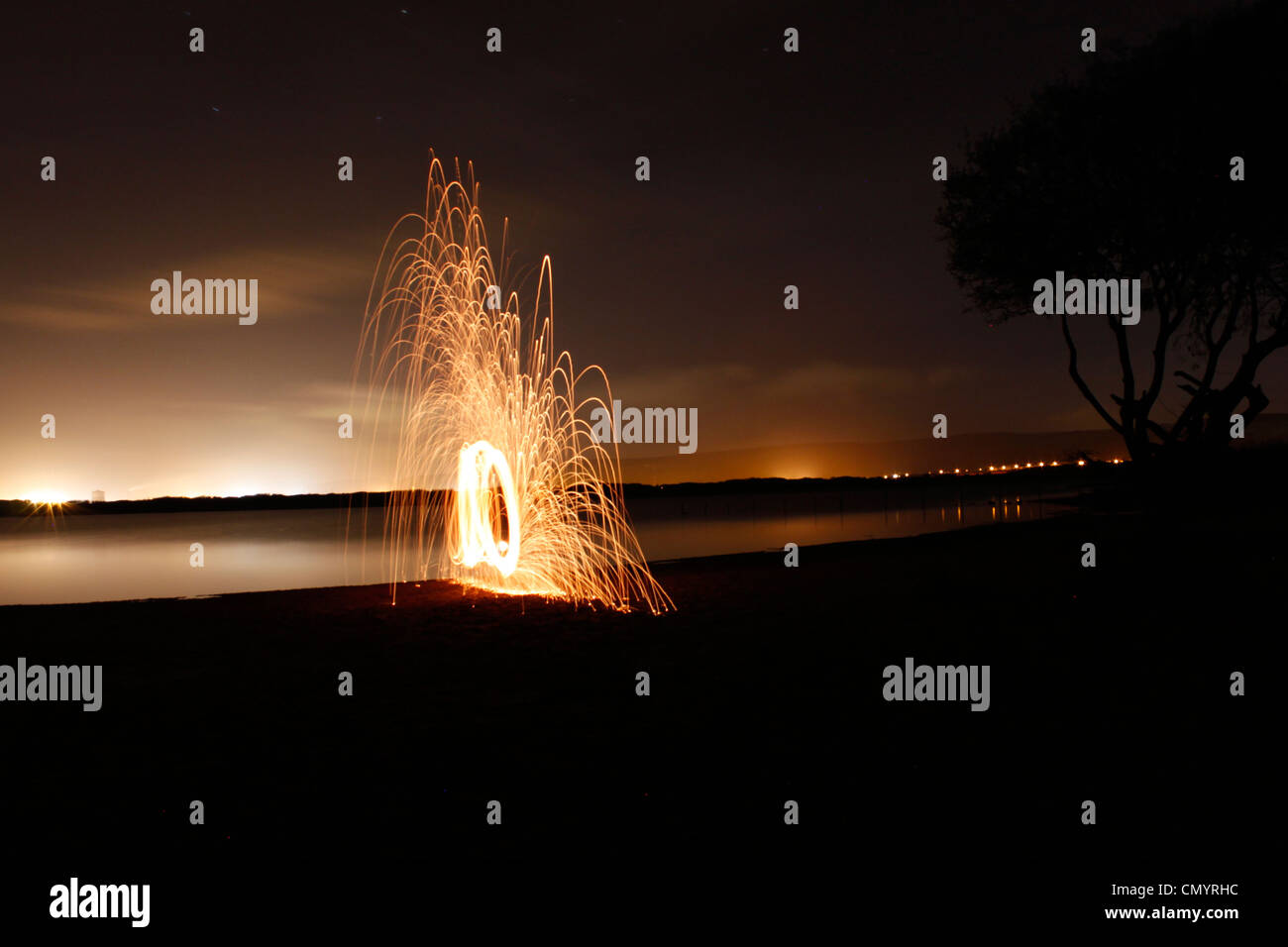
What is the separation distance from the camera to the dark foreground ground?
15.4ft

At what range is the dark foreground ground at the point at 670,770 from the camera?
468cm

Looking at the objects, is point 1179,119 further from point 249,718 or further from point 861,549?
point 249,718

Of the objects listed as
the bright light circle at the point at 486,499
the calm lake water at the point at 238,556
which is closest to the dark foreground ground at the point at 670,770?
the bright light circle at the point at 486,499

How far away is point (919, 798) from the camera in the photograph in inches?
226

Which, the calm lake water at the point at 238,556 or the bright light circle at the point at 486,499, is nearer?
the bright light circle at the point at 486,499

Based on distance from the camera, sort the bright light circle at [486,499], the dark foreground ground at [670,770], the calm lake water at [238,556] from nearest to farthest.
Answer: the dark foreground ground at [670,770] → the bright light circle at [486,499] → the calm lake water at [238,556]

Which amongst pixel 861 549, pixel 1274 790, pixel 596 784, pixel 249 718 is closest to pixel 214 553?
pixel 861 549

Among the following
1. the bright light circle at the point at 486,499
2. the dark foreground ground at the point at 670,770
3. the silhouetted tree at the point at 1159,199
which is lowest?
the dark foreground ground at the point at 670,770

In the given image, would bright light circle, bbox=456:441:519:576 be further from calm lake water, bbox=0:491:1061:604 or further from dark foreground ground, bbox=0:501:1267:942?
calm lake water, bbox=0:491:1061:604

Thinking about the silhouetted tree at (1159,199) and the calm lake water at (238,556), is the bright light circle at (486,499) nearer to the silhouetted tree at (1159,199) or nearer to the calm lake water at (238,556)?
Answer: the calm lake water at (238,556)

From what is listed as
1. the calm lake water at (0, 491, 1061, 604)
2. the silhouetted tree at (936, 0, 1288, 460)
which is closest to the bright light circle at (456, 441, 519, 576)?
the calm lake water at (0, 491, 1061, 604)

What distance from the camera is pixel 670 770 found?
6441 mm

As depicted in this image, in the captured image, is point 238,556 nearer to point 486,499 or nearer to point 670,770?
point 486,499

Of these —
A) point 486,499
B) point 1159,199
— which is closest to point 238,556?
Answer: point 486,499
